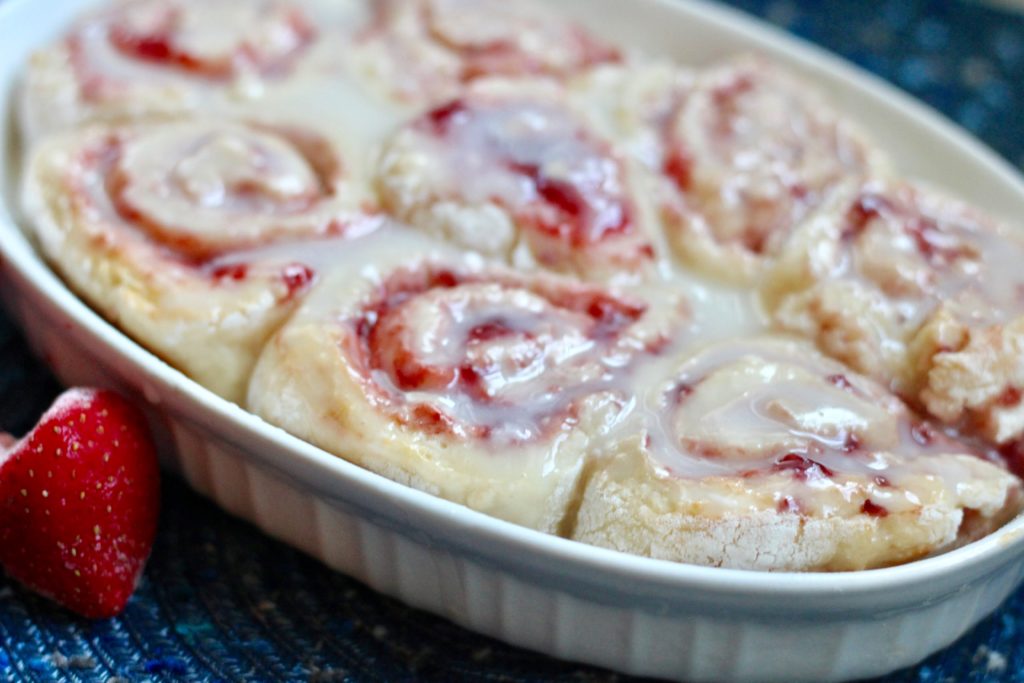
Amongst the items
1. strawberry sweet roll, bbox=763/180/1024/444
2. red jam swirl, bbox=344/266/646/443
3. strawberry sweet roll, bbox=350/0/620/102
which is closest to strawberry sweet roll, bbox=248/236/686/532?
red jam swirl, bbox=344/266/646/443

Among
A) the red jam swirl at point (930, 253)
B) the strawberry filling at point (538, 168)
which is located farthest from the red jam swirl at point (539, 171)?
the red jam swirl at point (930, 253)

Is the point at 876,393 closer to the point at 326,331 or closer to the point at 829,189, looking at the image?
the point at 829,189

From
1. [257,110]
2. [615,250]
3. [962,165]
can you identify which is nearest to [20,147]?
[257,110]

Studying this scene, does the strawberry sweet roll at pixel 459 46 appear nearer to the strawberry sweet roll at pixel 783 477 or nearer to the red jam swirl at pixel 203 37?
the red jam swirl at pixel 203 37

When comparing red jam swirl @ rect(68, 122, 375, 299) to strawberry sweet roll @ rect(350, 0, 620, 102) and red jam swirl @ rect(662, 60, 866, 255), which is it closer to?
strawberry sweet roll @ rect(350, 0, 620, 102)

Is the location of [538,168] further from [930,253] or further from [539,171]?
[930,253]
